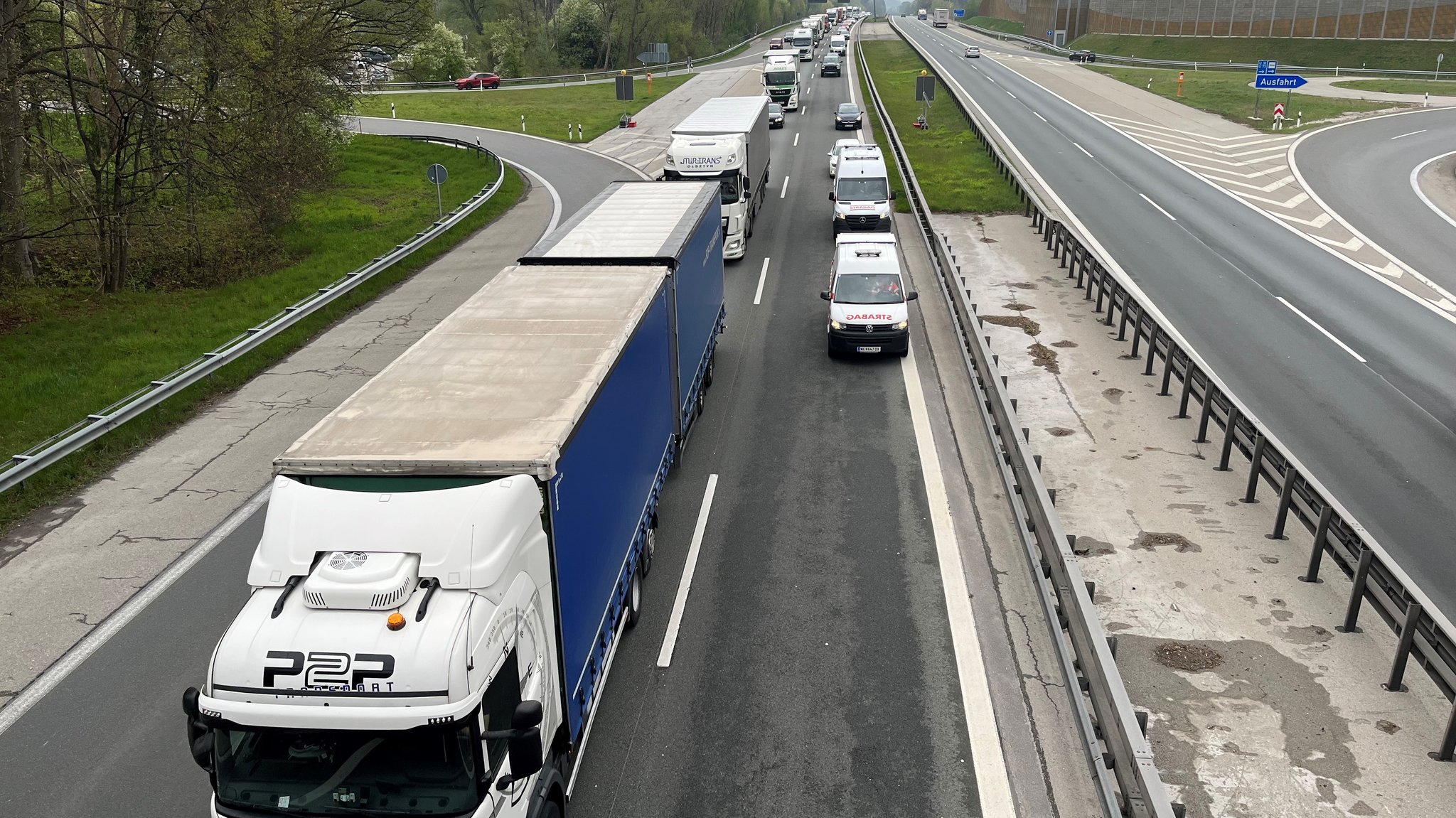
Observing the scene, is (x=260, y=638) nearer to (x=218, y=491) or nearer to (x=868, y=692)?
(x=868, y=692)

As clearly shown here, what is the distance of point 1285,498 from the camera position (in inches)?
486

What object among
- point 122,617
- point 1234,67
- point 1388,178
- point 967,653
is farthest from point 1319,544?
point 1234,67

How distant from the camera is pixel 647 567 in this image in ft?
39.6

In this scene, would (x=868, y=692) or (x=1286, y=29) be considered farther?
(x=1286, y=29)

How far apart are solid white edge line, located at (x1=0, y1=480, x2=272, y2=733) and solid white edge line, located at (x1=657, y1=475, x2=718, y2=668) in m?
6.06

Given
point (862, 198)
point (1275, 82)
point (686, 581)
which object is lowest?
point (686, 581)

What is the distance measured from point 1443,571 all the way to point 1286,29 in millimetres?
85209

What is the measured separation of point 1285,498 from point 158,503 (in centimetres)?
1505

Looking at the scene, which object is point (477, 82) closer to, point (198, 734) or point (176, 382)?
point (176, 382)

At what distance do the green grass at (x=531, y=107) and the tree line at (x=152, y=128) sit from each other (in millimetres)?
24671

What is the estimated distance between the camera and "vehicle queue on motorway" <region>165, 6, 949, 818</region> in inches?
239

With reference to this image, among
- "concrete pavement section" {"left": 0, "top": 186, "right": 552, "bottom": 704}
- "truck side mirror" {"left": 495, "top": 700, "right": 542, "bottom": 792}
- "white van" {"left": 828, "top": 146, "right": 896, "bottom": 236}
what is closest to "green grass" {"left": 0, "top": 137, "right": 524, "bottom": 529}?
"concrete pavement section" {"left": 0, "top": 186, "right": 552, "bottom": 704}

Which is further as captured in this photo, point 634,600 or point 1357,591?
point 634,600

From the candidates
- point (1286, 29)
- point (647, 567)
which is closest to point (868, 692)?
point (647, 567)
